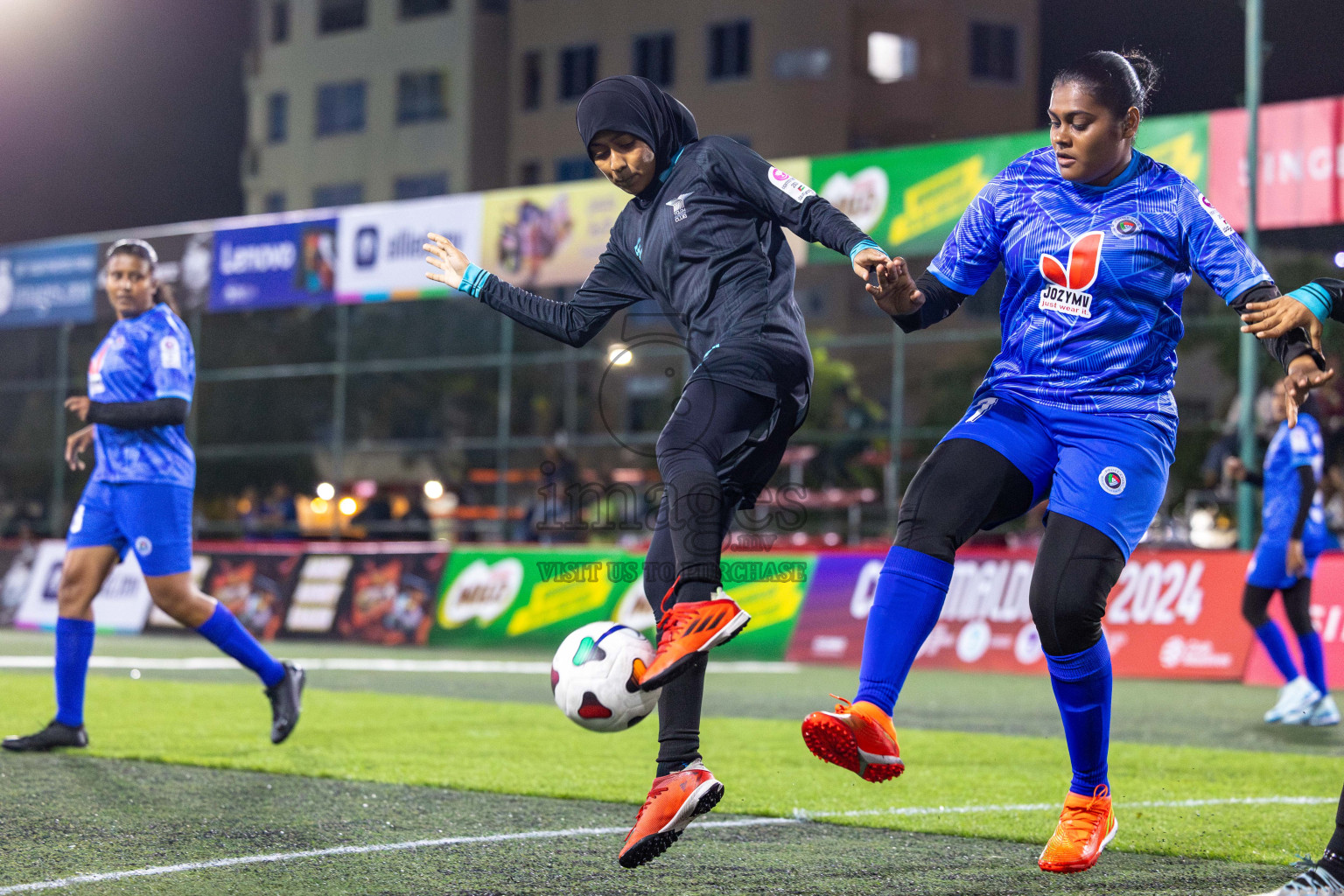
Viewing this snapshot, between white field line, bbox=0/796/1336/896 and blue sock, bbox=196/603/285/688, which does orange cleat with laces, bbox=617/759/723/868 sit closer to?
white field line, bbox=0/796/1336/896

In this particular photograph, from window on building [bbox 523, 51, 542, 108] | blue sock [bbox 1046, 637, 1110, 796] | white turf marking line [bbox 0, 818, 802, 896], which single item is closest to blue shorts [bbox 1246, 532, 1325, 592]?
white turf marking line [bbox 0, 818, 802, 896]

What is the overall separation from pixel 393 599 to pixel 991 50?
32837 mm

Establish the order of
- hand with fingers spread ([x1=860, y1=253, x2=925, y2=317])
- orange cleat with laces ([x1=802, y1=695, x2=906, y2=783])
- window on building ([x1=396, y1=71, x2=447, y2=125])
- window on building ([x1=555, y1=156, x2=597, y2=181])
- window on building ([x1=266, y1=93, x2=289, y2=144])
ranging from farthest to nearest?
window on building ([x1=266, y1=93, x2=289, y2=144])
window on building ([x1=396, y1=71, x2=447, y2=125])
window on building ([x1=555, y1=156, x2=597, y2=181])
hand with fingers spread ([x1=860, y1=253, x2=925, y2=317])
orange cleat with laces ([x1=802, y1=695, x2=906, y2=783])

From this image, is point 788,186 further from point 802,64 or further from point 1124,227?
point 802,64

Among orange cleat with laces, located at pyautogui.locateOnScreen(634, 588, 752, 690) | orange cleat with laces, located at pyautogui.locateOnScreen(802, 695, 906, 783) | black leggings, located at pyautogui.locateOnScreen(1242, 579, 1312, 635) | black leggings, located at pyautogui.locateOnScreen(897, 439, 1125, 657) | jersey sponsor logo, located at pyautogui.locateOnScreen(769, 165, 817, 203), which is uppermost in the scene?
jersey sponsor logo, located at pyautogui.locateOnScreen(769, 165, 817, 203)

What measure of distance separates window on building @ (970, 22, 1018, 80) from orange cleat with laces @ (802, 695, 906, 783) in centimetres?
4373

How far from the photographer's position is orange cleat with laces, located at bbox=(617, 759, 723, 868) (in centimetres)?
425

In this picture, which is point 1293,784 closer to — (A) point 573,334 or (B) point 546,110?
(A) point 573,334

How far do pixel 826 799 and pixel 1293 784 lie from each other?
217cm

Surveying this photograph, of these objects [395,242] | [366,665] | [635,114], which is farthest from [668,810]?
[395,242]

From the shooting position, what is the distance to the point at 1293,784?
279 inches

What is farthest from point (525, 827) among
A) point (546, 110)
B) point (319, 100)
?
point (319, 100)

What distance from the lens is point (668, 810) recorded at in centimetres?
430

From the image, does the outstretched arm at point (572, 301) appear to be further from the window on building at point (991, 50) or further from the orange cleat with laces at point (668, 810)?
the window on building at point (991, 50)
